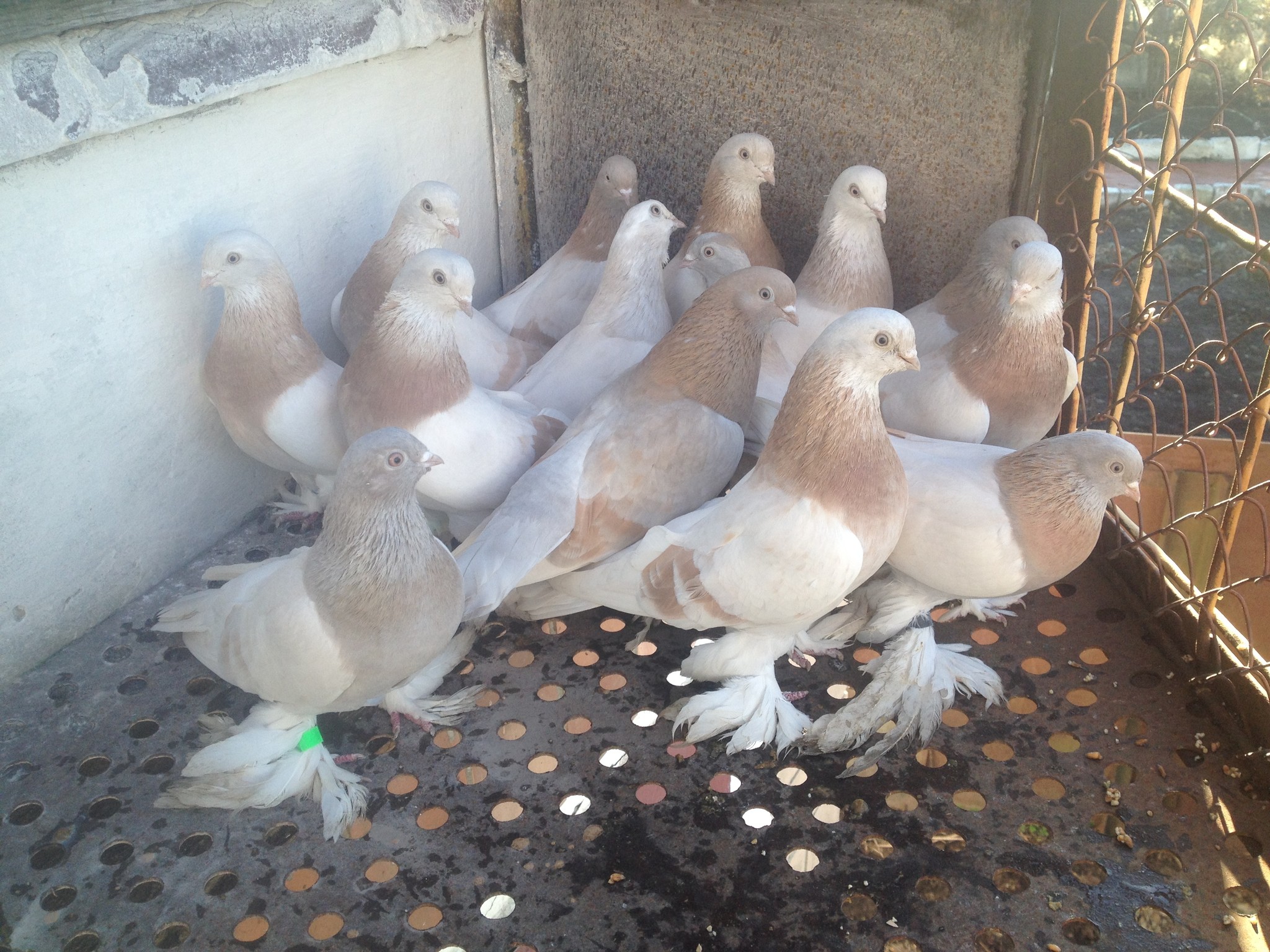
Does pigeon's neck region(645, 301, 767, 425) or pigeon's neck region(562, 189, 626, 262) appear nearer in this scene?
pigeon's neck region(645, 301, 767, 425)

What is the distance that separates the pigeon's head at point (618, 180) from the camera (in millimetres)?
3848

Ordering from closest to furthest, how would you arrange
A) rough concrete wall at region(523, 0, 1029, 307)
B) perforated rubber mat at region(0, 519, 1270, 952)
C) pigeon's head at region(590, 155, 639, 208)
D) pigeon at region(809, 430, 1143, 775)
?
perforated rubber mat at region(0, 519, 1270, 952) < pigeon at region(809, 430, 1143, 775) < rough concrete wall at region(523, 0, 1029, 307) < pigeon's head at region(590, 155, 639, 208)

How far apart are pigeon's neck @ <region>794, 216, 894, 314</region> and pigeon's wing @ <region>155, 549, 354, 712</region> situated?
81.1 inches

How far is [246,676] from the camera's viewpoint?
2.41 meters

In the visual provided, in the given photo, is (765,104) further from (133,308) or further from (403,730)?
(403,730)

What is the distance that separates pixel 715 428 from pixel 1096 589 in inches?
51.3

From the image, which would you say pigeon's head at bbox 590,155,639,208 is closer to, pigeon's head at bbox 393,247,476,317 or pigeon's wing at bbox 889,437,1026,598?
pigeon's head at bbox 393,247,476,317

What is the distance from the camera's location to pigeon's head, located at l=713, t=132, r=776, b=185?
11.8ft

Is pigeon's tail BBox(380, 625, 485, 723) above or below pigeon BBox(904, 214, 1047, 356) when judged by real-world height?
below

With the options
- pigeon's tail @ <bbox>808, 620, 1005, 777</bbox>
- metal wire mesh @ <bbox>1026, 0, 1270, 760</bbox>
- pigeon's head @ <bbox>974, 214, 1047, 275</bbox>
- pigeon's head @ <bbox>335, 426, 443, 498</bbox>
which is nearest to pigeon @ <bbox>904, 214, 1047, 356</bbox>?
pigeon's head @ <bbox>974, 214, 1047, 275</bbox>

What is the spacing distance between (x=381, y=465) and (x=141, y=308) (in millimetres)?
1137

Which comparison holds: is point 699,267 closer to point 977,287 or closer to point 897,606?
point 977,287

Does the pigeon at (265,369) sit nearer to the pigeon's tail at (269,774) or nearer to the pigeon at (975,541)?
the pigeon's tail at (269,774)

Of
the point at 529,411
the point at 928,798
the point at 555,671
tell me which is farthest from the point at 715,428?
the point at 928,798
